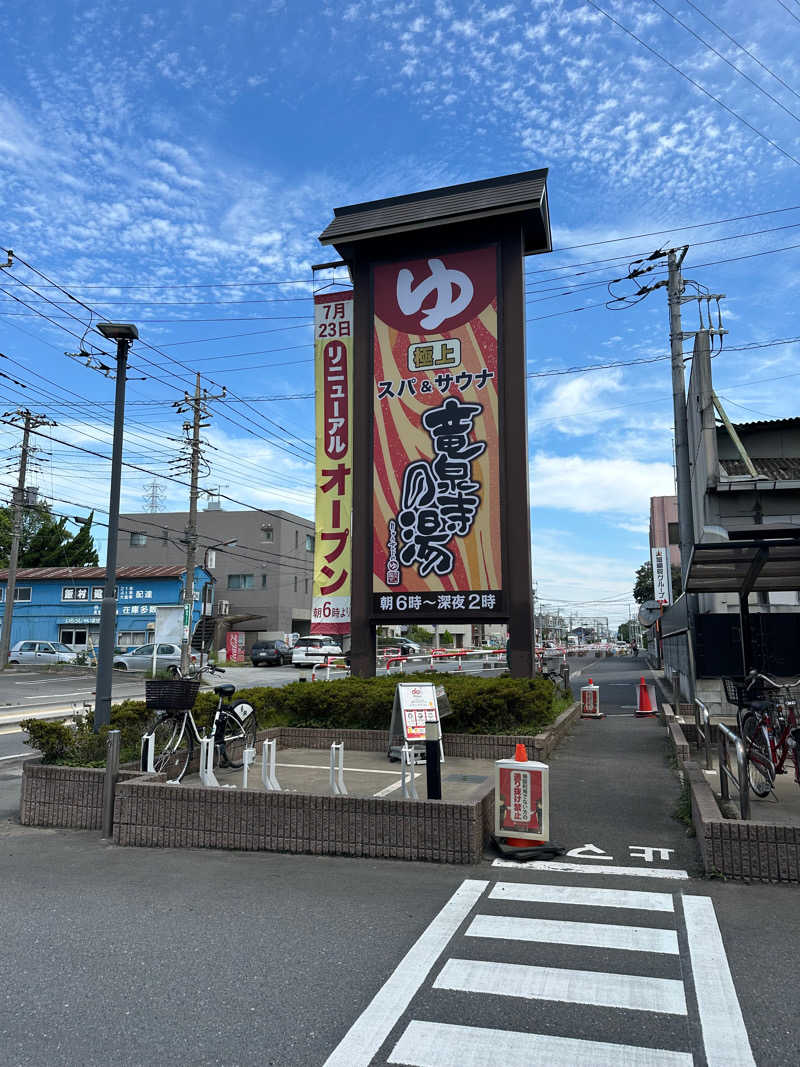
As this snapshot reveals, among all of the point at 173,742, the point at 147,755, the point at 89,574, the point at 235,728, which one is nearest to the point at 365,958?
the point at 147,755

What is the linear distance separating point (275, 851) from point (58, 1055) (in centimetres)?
336

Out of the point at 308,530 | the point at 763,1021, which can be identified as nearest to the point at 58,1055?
the point at 763,1021

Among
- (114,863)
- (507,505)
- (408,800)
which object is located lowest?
(114,863)

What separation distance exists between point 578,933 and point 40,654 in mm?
39892

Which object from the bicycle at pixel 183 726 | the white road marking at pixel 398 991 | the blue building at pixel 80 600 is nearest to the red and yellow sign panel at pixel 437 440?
the bicycle at pixel 183 726

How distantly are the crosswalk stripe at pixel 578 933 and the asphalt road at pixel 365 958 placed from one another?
2 centimetres

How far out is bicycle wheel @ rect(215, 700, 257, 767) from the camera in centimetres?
968

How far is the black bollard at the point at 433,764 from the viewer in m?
6.88

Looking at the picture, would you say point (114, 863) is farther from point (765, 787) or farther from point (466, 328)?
point (466, 328)

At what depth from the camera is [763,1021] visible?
361cm

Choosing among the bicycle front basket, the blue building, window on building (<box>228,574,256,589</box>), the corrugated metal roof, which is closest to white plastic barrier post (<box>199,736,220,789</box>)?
the bicycle front basket

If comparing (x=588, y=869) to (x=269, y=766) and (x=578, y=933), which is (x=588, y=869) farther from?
(x=269, y=766)

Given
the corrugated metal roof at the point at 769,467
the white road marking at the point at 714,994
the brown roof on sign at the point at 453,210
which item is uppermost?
the brown roof on sign at the point at 453,210

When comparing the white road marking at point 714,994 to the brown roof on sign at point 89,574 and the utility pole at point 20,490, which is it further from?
the brown roof on sign at point 89,574
